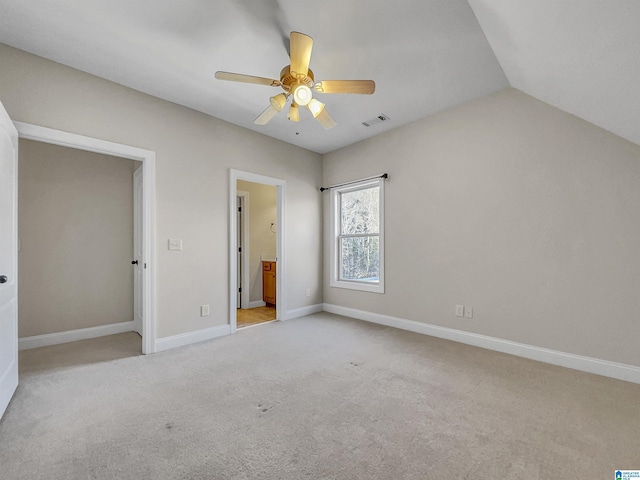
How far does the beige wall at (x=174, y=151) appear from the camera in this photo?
8.07 feet

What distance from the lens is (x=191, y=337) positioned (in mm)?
3305

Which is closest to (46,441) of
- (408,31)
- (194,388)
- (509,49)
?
(194,388)

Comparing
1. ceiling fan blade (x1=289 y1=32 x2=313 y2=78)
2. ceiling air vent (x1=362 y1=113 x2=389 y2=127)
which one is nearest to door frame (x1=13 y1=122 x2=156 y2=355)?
ceiling fan blade (x1=289 y1=32 x2=313 y2=78)

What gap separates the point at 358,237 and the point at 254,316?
2.13 m

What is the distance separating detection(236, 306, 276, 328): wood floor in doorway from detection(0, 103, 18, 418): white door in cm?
227

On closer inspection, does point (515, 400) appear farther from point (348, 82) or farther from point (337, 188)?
point (337, 188)

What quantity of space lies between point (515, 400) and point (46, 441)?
9.94 feet

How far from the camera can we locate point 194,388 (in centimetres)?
225

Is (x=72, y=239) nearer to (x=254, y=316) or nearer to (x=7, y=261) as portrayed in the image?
(x=7, y=261)

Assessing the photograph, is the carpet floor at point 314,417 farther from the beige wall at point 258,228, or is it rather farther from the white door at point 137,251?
the beige wall at point 258,228

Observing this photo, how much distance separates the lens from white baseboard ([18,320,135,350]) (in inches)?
123

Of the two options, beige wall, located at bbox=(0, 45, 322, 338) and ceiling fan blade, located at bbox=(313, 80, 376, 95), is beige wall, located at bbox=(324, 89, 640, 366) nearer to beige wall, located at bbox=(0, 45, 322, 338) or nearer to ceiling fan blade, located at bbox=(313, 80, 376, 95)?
ceiling fan blade, located at bbox=(313, 80, 376, 95)

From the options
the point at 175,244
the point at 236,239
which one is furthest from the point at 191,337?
the point at 236,239

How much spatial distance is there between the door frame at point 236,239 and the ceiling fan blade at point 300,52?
1.92m
